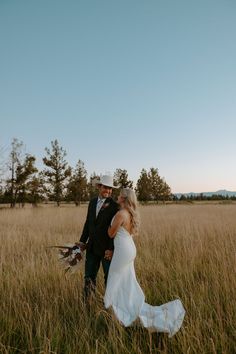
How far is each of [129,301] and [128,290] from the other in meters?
0.12

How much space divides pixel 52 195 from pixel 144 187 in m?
21.9

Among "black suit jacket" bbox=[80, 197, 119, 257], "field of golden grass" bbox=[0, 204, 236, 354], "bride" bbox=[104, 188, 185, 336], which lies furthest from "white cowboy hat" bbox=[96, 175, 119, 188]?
"field of golden grass" bbox=[0, 204, 236, 354]

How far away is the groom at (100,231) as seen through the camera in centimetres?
425

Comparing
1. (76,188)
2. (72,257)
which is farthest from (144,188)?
(72,257)

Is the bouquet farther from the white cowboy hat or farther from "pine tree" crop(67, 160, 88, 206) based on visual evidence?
"pine tree" crop(67, 160, 88, 206)

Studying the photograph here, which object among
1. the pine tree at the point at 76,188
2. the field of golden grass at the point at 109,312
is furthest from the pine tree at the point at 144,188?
the field of golden grass at the point at 109,312

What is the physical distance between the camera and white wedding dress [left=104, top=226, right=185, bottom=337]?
3229 millimetres

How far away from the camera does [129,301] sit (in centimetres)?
358

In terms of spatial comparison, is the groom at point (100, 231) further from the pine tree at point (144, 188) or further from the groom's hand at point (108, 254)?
the pine tree at point (144, 188)

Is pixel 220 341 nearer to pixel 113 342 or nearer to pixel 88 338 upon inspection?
pixel 113 342

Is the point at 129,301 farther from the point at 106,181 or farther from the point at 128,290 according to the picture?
the point at 106,181

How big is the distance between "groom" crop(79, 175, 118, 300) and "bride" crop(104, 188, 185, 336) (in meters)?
0.39

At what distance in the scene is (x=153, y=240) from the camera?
328 inches

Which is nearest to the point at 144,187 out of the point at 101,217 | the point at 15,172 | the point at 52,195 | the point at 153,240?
the point at 52,195
